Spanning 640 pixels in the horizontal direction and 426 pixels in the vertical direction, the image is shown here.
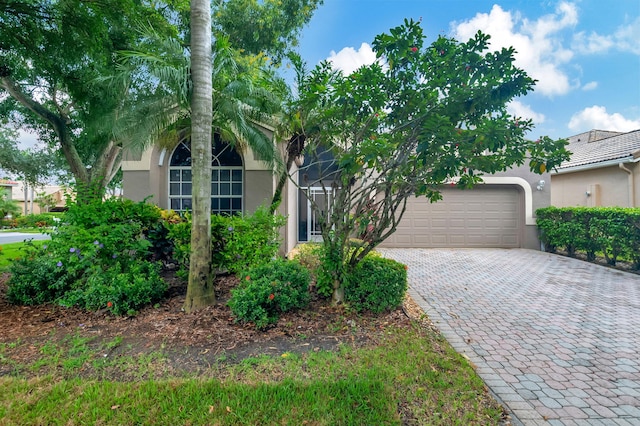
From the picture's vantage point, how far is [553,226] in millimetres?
11898

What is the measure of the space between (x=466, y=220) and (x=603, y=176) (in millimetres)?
6398

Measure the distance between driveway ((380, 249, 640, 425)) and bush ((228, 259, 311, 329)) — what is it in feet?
7.22

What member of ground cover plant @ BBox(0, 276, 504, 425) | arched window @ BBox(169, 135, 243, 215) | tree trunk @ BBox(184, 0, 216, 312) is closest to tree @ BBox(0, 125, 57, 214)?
arched window @ BBox(169, 135, 243, 215)

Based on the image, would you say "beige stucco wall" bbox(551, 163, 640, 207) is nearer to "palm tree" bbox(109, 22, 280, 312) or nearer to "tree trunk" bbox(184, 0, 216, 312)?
"palm tree" bbox(109, 22, 280, 312)

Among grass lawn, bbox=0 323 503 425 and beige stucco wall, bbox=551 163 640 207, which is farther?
beige stucco wall, bbox=551 163 640 207

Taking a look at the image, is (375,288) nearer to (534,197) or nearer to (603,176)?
(534,197)

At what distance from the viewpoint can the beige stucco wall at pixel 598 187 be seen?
40.4 ft

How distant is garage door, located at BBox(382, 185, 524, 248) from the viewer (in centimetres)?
1328

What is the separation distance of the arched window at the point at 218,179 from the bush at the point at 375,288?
5033mm

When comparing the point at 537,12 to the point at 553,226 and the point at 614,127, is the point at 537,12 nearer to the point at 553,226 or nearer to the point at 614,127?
the point at 553,226

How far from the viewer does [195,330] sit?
13.7 feet

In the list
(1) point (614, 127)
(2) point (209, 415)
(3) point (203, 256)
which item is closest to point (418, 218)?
(3) point (203, 256)

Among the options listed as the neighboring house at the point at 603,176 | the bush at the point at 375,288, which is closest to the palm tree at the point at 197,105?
the bush at the point at 375,288

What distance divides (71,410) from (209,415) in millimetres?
1178
